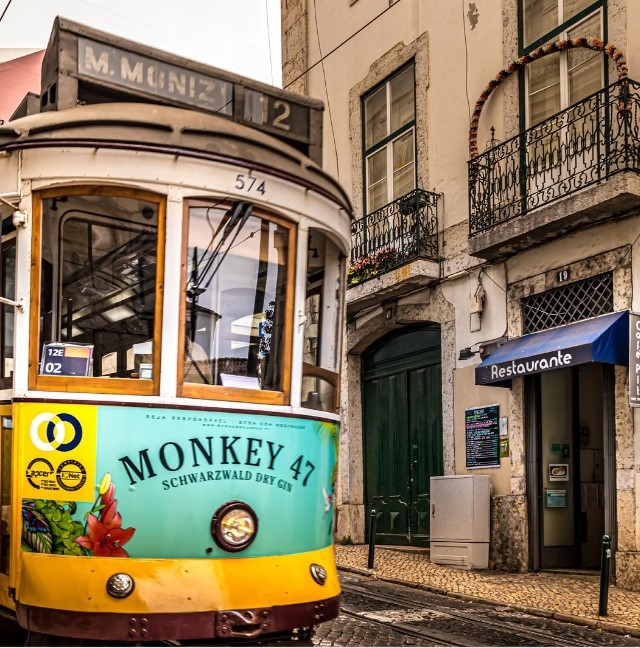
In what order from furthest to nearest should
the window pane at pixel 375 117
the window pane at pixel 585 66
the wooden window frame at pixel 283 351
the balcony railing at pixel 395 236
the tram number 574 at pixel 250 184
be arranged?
the window pane at pixel 375 117 → the balcony railing at pixel 395 236 → the window pane at pixel 585 66 → the tram number 574 at pixel 250 184 → the wooden window frame at pixel 283 351

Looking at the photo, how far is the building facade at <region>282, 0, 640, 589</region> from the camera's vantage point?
1041cm

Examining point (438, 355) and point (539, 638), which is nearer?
point (539, 638)

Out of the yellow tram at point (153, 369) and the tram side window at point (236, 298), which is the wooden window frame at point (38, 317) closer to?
the yellow tram at point (153, 369)

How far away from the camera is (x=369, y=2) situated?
15461mm

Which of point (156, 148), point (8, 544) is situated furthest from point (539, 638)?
point (156, 148)

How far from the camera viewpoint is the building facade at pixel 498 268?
34.1 ft

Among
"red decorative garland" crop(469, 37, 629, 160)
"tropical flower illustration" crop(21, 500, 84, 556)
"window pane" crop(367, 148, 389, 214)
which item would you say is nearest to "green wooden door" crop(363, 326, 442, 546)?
"window pane" crop(367, 148, 389, 214)

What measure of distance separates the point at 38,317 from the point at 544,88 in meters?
8.85

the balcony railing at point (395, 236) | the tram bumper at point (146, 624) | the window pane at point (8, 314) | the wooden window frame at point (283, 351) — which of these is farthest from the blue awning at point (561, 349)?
the window pane at point (8, 314)

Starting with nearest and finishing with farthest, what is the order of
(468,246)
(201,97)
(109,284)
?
(109,284) < (201,97) < (468,246)

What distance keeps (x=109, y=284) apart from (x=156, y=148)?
740 millimetres

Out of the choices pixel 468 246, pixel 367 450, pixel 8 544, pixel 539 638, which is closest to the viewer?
pixel 8 544

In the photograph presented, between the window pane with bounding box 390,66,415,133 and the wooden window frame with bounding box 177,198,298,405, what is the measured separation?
9850 mm

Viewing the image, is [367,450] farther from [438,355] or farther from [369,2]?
[369,2]
